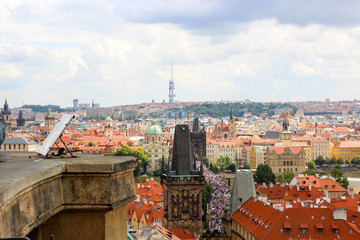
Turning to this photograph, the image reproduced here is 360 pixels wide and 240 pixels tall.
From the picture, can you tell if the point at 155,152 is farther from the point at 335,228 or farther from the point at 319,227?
the point at 335,228

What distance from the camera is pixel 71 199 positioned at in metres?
3.85

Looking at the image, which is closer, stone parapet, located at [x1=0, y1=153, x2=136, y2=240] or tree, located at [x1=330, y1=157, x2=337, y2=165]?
stone parapet, located at [x1=0, y1=153, x2=136, y2=240]

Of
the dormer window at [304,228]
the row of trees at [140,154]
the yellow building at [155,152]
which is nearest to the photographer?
the dormer window at [304,228]

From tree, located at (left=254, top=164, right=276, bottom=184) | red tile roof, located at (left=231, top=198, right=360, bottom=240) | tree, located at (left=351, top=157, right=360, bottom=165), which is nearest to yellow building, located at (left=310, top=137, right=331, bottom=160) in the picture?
tree, located at (left=351, top=157, right=360, bottom=165)

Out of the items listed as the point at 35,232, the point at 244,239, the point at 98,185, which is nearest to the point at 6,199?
the point at 35,232

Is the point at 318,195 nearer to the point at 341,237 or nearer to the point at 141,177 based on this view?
the point at 341,237

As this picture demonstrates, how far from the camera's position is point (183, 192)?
44062 mm

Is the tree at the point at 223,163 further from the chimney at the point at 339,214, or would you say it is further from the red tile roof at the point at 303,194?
the chimney at the point at 339,214

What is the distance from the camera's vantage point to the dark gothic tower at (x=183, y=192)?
143ft

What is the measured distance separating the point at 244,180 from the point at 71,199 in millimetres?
46136

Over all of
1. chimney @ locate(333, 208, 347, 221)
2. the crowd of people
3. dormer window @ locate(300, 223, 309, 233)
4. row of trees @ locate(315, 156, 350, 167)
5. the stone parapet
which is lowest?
row of trees @ locate(315, 156, 350, 167)

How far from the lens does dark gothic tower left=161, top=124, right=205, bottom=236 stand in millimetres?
43562

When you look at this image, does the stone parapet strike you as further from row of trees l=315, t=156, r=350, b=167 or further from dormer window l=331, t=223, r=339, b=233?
row of trees l=315, t=156, r=350, b=167

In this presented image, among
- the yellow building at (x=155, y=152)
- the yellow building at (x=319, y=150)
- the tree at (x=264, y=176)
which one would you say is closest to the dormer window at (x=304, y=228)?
the tree at (x=264, y=176)
